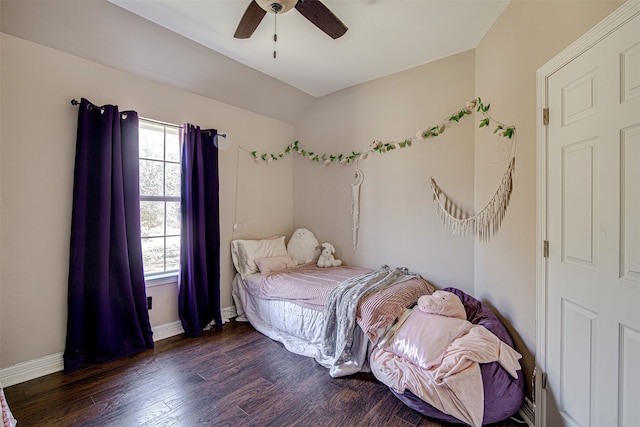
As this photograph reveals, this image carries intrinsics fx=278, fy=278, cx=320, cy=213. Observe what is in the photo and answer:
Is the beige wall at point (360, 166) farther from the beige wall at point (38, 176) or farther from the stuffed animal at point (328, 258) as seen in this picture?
the stuffed animal at point (328, 258)

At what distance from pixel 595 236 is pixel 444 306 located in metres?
1.01

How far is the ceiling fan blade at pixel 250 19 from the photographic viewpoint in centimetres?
171

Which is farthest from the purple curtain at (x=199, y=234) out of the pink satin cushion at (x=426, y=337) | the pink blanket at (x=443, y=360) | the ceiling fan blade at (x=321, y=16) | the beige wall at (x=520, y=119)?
the beige wall at (x=520, y=119)

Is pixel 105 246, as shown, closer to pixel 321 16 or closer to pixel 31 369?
pixel 31 369

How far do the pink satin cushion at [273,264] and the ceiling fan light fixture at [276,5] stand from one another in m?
2.36

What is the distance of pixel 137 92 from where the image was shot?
2.55 meters

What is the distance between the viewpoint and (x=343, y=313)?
86.9 inches

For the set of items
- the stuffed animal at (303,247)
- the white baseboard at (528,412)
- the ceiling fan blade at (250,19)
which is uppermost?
the ceiling fan blade at (250,19)

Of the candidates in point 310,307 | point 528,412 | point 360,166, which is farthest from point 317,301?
point 360,166

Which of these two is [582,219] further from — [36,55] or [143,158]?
[36,55]

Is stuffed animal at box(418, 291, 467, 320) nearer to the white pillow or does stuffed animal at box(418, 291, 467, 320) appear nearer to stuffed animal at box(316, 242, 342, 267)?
stuffed animal at box(316, 242, 342, 267)

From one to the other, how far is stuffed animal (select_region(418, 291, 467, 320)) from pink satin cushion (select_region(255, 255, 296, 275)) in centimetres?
167

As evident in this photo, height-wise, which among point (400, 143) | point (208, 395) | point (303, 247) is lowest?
point (208, 395)

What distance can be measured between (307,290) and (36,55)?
2.79 metres
